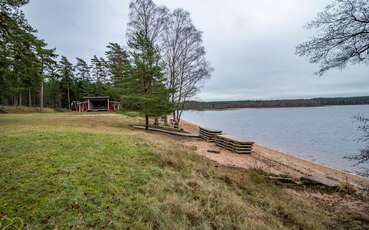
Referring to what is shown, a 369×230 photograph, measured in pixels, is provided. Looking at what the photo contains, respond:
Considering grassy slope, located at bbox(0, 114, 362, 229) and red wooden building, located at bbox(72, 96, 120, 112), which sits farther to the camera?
red wooden building, located at bbox(72, 96, 120, 112)

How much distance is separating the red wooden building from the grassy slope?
3122cm

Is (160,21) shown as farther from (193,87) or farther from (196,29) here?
(193,87)

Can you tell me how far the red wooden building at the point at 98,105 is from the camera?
34.7 metres

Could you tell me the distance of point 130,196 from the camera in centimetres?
334

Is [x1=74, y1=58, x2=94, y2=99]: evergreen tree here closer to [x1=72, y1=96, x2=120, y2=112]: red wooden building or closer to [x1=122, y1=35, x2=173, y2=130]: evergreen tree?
[x1=72, y1=96, x2=120, y2=112]: red wooden building

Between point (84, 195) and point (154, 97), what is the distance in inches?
412

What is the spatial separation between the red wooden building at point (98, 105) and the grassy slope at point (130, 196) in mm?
31217

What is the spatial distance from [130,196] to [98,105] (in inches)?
1467

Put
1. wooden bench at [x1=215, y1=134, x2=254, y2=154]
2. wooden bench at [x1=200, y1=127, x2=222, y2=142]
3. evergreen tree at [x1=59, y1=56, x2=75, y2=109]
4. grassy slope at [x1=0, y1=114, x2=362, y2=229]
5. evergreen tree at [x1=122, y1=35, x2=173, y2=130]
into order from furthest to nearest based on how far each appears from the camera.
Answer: evergreen tree at [x1=59, y1=56, x2=75, y2=109]
wooden bench at [x1=200, y1=127, x2=222, y2=142]
evergreen tree at [x1=122, y1=35, x2=173, y2=130]
wooden bench at [x1=215, y1=134, x2=254, y2=154]
grassy slope at [x1=0, y1=114, x2=362, y2=229]

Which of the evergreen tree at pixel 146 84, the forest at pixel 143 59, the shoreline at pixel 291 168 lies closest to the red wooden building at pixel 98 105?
the forest at pixel 143 59

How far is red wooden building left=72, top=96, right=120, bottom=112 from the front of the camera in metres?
34.7

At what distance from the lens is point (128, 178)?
4.04 m

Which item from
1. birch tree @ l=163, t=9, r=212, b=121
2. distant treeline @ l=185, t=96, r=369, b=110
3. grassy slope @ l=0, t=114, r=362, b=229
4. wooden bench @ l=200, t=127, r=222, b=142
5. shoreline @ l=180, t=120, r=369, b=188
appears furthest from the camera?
distant treeline @ l=185, t=96, r=369, b=110

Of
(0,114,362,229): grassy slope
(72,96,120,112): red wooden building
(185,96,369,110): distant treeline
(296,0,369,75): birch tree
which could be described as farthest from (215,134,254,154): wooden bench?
(185,96,369,110): distant treeline
